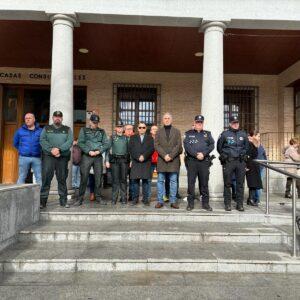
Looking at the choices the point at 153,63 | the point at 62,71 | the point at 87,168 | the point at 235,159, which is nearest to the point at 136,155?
the point at 87,168

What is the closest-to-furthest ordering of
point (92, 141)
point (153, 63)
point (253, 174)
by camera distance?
1. point (92, 141)
2. point (253, 174)
3. point (153, 63)

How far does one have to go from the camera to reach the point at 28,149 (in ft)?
20.5

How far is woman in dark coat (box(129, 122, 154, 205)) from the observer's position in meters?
6.69

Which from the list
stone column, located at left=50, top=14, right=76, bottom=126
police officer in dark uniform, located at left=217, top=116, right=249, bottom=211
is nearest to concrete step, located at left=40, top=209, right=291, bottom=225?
police officer in dark uniform, located at left=217, top=116, right=249, bottom=211

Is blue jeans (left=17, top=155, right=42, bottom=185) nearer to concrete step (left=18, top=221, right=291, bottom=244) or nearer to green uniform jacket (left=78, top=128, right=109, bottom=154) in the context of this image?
green uniform jacket (left=78, top=128, right=109, bottom=154)

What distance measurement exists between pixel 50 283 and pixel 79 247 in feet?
3.08

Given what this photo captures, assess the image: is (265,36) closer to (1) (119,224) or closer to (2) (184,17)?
(2) (184,17)

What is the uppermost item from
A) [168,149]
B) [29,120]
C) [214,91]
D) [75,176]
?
[214,91]

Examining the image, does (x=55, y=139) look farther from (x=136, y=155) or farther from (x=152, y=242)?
(x=152, y=242)

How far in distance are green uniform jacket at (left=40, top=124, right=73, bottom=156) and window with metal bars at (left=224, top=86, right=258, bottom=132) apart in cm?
792

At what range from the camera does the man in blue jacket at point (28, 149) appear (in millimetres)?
6266

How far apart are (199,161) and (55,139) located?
2.66 metres

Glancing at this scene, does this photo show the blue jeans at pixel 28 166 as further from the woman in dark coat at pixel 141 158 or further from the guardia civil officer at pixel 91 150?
the woman in dark coat at pixel 141 158

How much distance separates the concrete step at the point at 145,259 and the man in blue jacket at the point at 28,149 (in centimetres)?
196
